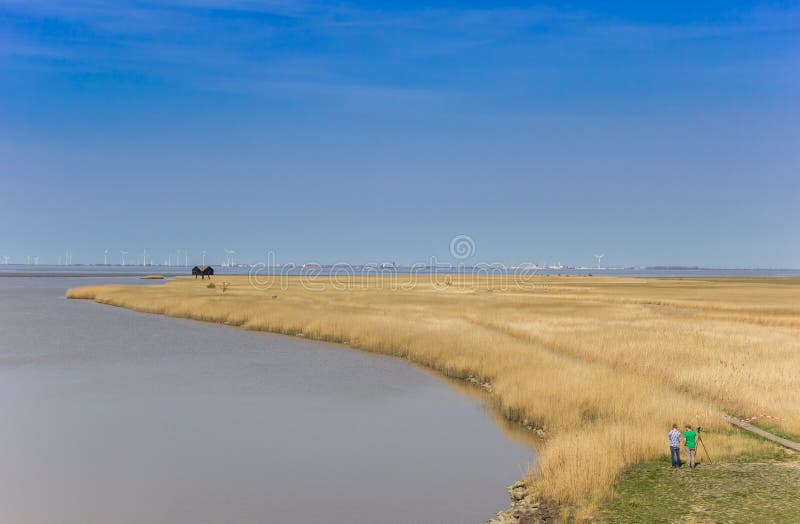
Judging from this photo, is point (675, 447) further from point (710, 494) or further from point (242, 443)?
point (242, 443)

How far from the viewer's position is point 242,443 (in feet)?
67.7

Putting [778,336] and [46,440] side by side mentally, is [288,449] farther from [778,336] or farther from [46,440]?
[778,336]

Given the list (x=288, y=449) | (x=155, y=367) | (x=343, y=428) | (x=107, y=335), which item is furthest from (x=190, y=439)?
(x=107, y=335)

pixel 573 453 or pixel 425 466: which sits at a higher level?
pixel 573 453

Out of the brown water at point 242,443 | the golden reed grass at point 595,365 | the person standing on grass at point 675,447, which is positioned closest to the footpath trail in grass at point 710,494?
the person standing on grass at point 675,447

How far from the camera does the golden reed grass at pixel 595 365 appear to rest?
1633 centimetres

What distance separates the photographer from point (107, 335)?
4894 cm

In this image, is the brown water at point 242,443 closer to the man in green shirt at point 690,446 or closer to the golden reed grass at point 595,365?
the golden reed grass at point 595,365

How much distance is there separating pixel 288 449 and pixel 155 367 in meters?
18.2

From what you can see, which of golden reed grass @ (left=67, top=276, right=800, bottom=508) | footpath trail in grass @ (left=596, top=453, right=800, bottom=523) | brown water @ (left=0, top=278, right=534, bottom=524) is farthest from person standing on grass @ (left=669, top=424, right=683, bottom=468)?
brown water @ (left=0, top=278, right=534, bottom=524)

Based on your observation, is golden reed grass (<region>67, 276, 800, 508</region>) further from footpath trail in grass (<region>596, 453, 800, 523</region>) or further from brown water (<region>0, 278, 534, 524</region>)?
brown water (<region>0, 278, 534, 524</region>)

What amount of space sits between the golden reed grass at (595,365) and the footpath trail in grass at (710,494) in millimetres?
635

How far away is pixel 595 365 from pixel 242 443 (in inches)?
673

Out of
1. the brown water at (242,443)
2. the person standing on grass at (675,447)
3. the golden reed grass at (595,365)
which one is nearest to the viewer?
the person standing on grass at (675,447)
